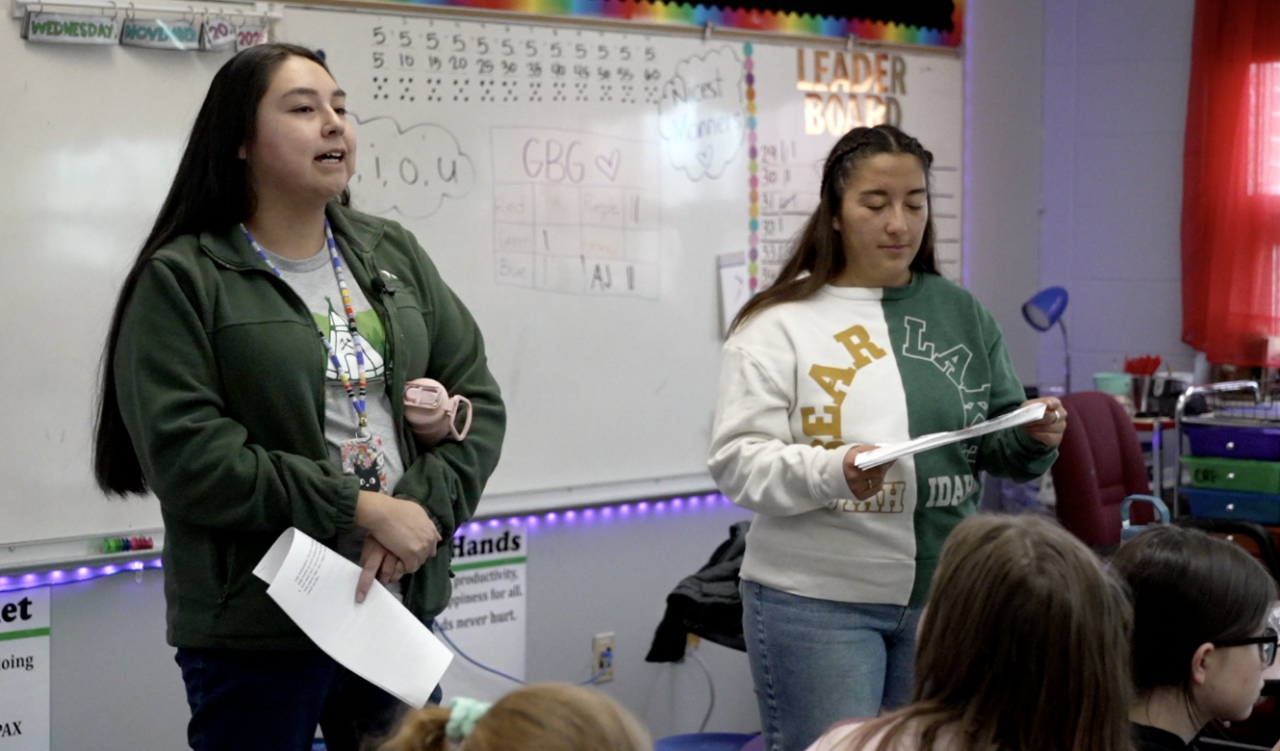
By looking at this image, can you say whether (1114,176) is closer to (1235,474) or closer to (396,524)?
(1235,474)

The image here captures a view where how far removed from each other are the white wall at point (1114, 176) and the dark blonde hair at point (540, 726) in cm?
361

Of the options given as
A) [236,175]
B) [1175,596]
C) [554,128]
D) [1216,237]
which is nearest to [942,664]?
[1175,596]

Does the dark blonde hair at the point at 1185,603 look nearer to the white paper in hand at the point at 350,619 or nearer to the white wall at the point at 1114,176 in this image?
the white paper in hand at the point at 350,619

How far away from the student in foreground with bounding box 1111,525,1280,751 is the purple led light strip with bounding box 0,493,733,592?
145 centimetres

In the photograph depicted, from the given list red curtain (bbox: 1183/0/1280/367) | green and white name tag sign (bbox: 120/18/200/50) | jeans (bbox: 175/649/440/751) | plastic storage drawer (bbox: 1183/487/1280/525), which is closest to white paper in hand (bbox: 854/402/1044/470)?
jeans (bbox: 175/649/440/751)

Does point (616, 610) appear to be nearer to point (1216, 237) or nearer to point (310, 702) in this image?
point (310, 702)

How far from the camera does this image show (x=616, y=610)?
3.41m

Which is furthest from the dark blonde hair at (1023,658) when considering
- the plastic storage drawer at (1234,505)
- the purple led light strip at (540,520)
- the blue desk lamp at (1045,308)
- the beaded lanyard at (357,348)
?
the blue desk lamp at (1045,308)

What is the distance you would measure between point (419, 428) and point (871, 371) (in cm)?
69

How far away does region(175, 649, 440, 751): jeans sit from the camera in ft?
5.25

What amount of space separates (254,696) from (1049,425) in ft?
3.84

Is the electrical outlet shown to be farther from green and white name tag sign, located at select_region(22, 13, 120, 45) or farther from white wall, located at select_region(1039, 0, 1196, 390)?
white wall, located at select_region(1039, 0, 1196, 390)

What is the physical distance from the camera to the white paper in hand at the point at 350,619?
60.9 inches

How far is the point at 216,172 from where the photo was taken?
165 cm
